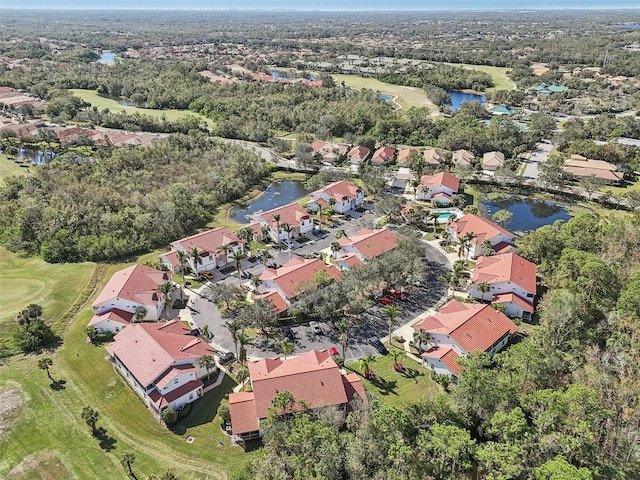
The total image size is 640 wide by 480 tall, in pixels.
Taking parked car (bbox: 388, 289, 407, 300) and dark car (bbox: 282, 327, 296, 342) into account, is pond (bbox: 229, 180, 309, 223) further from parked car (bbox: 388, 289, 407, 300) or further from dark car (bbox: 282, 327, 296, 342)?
parked car (bbox: 388, 289, 407, 300)

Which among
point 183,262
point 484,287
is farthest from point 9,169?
point 484,287

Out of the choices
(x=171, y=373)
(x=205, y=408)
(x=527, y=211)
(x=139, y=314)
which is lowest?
(x=205, y=408)

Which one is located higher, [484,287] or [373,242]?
[373,242]

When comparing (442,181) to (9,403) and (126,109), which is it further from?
(126,109)

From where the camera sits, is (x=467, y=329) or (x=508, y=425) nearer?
(x=508, y=425)

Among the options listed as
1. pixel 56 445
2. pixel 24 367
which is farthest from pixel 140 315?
pixel 56 445

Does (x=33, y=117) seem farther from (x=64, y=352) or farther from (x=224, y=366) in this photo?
(x=224, y=366)

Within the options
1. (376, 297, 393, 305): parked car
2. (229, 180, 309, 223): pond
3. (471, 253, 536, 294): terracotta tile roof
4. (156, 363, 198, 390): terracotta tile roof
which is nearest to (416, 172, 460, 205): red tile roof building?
(229, 180, 309, 223): pond
